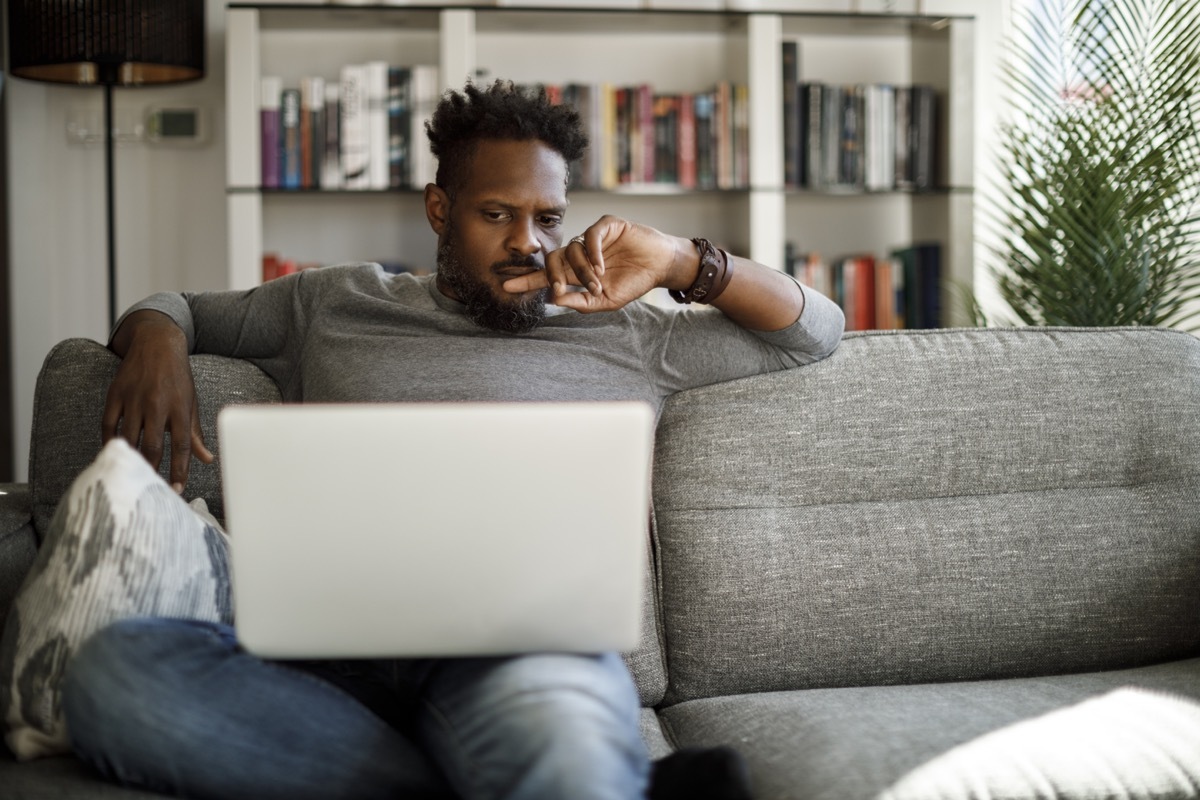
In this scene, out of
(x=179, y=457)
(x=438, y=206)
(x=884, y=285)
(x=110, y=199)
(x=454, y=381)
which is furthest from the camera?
(x=884, y=285)

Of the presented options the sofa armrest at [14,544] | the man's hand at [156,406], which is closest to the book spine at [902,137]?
the man's hand at [156,406]

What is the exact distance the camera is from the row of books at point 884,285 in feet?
11.1

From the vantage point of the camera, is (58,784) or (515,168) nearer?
(58,784)

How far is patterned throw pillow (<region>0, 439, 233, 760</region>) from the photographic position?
1171 millimetres

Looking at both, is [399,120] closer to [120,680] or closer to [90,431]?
[90,431]

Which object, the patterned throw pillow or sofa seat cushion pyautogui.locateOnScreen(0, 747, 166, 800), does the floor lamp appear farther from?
sofa seat cushion pyautogui.locateOnScreen(0, 747, 166, 800)

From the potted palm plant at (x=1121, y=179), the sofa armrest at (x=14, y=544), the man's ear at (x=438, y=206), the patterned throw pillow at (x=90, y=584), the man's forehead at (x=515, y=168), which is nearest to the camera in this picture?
the patterned throw pillow at (x=90, y=584)

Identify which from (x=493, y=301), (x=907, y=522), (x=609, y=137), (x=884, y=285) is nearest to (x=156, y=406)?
(x=493, y=301)

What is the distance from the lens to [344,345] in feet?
5.51

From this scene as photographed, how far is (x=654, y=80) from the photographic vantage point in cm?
349

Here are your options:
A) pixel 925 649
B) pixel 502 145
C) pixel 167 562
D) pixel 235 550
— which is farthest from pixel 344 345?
pixel 925 649

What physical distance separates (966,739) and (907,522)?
423 mm

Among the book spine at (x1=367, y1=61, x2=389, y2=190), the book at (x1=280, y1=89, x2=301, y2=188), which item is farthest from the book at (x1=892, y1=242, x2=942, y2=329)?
the book at (x1=280, y1=89, x2=301, y2=188)

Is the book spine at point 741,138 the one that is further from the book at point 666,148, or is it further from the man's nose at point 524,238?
the man's nose at point 524,238
